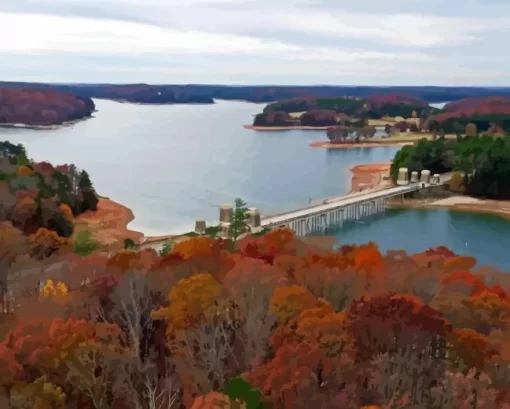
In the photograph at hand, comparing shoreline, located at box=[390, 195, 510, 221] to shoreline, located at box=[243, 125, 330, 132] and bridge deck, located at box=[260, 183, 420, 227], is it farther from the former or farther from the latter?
shoreline, located at box=[243, 125, 330, 132]

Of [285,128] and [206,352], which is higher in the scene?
[206,352]

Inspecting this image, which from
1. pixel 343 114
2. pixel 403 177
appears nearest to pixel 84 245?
pixel 403 177

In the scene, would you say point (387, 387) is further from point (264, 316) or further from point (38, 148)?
point (38, 148)

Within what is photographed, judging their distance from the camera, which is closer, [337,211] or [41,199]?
[41,199]

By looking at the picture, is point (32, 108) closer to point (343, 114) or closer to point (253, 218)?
point (343, 114)

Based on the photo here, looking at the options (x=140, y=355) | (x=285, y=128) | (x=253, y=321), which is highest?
(x=253, y=321)

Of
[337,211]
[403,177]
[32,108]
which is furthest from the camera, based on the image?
[32,108]

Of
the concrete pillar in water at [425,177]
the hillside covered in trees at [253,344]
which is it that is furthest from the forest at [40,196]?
the concrete pillar in water at [425,177]
